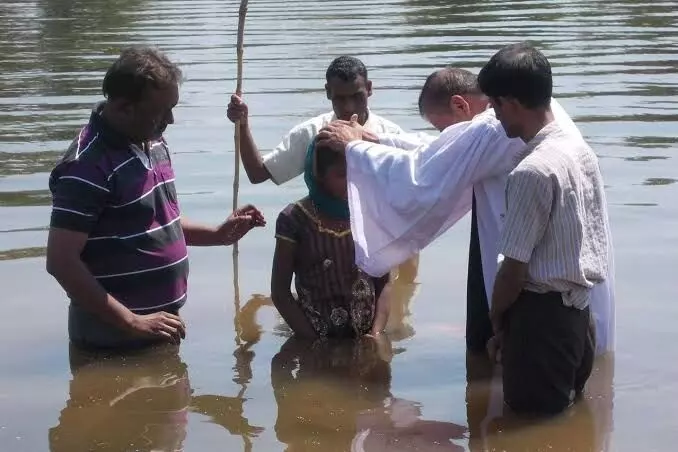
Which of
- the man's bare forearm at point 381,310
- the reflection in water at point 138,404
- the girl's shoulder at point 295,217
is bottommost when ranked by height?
the reflection in water at point 138,404

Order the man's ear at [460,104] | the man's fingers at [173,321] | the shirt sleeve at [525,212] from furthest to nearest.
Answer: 1. the man's ear at [460,104]
2. the man's fingers at [173,321]
3. the shirt sleeve at [525,212]

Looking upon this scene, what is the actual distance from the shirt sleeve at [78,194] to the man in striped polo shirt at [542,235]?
1.61 metres

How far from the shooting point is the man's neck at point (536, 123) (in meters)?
4.91

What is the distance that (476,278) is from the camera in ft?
19.2

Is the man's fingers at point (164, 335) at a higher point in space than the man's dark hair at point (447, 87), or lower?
lower

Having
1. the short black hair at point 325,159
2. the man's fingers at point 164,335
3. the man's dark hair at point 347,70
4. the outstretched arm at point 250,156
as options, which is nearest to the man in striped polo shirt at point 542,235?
the short black hair at point 325,159

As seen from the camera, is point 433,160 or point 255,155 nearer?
point 433,160

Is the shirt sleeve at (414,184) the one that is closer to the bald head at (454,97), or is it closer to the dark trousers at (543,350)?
the bald head at (454,97)

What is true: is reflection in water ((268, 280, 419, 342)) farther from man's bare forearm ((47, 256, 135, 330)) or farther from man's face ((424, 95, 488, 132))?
man's bare forearm ((47, 256, 135, 330))

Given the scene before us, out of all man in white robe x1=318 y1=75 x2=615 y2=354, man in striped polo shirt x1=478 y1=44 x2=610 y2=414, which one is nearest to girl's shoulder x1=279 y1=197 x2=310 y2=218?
man in white robe x1=318 y1=75 x2=615 y2=354

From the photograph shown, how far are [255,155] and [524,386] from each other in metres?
2.38

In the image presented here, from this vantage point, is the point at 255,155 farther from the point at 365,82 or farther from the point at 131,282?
the point at 131,282

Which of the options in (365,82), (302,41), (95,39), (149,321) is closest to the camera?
(149,321)

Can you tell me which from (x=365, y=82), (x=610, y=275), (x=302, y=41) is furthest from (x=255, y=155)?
(x=302, y=41)
